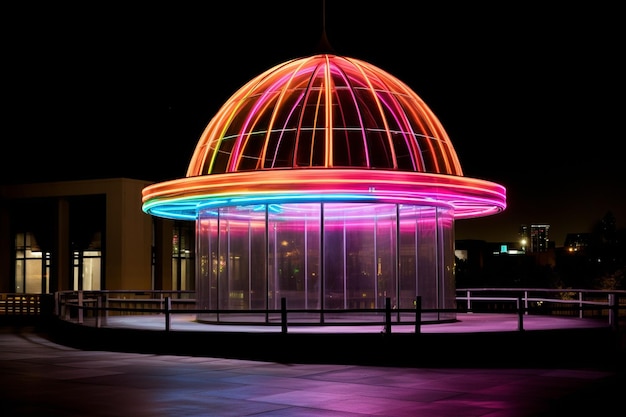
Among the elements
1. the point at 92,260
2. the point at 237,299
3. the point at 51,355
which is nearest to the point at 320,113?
the point at 237,299

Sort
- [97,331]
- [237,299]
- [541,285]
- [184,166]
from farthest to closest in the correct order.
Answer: [541,285], [184,166], [237,299], [97,331]

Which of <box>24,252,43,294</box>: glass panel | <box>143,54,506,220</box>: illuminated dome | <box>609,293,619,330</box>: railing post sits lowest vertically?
<box>609,293,619,330</box>: railing post

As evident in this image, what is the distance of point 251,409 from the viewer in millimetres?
13180

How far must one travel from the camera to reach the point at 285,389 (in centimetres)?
1544

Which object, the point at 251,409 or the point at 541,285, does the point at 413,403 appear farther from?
the point at 541,285

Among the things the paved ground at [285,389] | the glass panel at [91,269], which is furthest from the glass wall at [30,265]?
the paved ground at [285,389]

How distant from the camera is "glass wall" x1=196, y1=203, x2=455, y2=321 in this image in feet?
83.4

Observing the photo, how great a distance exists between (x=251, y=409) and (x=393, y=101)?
1557cm

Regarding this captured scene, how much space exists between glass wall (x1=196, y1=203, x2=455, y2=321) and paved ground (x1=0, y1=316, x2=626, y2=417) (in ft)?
16.4

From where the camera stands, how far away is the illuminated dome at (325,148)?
23844 millimetres

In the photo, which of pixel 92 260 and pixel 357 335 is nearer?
pixel 357 335

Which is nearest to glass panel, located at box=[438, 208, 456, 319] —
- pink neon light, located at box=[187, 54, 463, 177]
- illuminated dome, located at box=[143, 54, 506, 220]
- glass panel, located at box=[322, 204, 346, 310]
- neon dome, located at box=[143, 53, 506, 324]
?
neon dome, located at box=[143, 53, 506, 324]

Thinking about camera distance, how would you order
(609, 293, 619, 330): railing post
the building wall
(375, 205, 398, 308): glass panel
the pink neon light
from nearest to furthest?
(609, 293, 619, 330): railing post → (375, 205, 398, 308): glass panel → the pink neon light → the building wall

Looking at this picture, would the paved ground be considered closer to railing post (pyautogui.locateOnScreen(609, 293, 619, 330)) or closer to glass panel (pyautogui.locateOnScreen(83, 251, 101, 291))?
railing post (pyautogui.locateOnScreen(609, 293, 619, 330))
